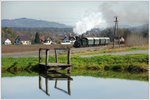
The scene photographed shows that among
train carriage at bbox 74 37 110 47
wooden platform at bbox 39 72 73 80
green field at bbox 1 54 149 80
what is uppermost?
train carriage at bbox 74 37 110 47

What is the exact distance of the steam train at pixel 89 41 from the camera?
146 ft

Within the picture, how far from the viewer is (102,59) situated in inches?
814

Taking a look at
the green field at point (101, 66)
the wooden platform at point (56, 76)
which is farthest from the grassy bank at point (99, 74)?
the wooden platform at point (56, 76)

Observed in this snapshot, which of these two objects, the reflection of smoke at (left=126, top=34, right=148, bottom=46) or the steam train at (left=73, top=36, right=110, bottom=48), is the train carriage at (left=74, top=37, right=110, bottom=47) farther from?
the reflection of smoke at (left=126, top=34, right=148, bottom=46)

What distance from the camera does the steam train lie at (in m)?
44.4

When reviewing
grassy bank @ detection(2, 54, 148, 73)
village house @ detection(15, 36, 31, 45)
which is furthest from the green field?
village house @ detection(15, 36, 31, 45)

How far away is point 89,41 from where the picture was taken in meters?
45.6

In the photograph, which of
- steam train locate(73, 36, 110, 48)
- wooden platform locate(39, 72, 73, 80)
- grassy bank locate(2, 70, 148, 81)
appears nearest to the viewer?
wooden platform locate(39, 72, 73, 80)

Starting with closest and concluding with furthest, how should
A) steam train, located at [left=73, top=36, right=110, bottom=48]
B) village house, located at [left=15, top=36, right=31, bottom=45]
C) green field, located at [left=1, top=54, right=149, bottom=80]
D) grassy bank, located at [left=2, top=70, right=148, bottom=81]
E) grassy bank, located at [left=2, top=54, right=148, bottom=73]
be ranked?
grassy bank, located at [left=2, top=70, right=148, bottom=81] → green field, located at [left=1, top=54, right=149, bottom=80] → grassy bank, located at [left=2, top=54, right=148, bottom=73] → steam train, located at [left=73, top=36, right=110, bottom=48] → village house, located at [left=15, top=36, right=31, bottom=45]

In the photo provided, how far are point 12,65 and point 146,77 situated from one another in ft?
25.2

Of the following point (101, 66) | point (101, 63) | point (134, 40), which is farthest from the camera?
point (134, 40)

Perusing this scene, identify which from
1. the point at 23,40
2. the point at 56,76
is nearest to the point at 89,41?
the point at 23,40

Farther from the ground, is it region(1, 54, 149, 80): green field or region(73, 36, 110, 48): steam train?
region(73, 36, 110, 48): steam train

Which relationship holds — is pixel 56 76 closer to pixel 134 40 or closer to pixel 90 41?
pixel 134 40
